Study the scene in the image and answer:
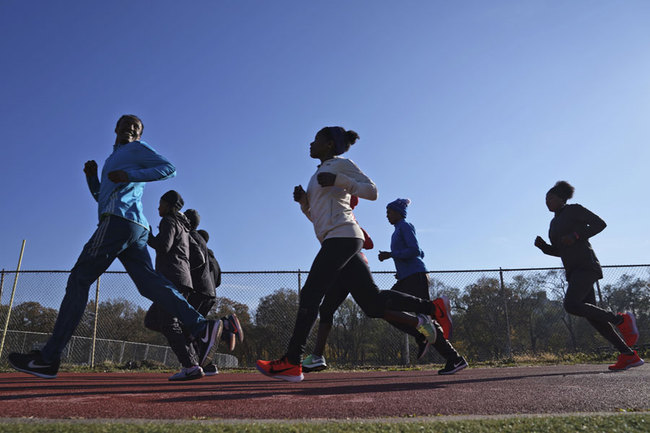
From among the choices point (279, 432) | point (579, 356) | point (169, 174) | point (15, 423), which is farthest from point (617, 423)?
point (579, 356)

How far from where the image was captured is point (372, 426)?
1760mm

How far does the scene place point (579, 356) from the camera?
9078mm

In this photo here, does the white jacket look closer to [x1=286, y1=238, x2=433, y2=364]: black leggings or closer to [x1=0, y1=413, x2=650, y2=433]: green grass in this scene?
[x1=286, y1=238, x2=433, y2=364]: black leggings

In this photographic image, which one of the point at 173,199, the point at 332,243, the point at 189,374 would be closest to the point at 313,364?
the point at 189,374

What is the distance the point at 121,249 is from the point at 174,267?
1.27 metres

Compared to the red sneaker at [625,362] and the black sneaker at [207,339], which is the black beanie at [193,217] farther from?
the red sneaker at [625,362]

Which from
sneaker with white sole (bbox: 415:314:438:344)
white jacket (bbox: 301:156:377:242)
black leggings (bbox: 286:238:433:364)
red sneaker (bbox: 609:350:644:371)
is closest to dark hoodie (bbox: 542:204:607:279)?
red sneaker (bbox: 609:350:644:371)

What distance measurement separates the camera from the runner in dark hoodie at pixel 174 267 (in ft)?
13.5

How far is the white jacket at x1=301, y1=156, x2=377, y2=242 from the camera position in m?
3.44

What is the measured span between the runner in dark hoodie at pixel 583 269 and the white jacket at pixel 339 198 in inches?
121

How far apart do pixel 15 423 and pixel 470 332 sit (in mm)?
16446

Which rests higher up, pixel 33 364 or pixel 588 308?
pixel 588 308

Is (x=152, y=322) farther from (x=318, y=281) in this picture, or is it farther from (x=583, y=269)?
(x=583, y=269)

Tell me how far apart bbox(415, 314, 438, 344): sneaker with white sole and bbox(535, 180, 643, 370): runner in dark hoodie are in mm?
2019
